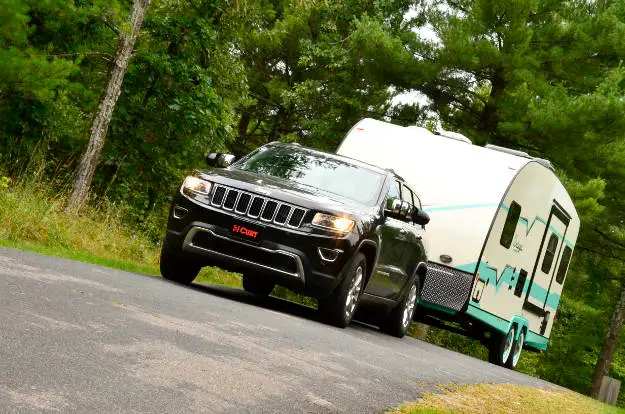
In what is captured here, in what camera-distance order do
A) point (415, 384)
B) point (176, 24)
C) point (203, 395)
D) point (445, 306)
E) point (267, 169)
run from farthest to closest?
point (176, 24) < point (445, 306) < point (267, 169) < point (415, 384) < point (203, 395)

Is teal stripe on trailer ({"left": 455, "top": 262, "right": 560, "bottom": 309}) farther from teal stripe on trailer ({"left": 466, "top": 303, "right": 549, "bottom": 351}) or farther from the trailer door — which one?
teal stripe on trailer ({"left": 466, "top": 303, "right": 549, "bottom": 351})

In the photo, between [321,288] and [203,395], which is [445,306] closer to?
[321,288]

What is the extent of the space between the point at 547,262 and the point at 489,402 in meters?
9.82

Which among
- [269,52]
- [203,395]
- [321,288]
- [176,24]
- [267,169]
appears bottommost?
[203,395]

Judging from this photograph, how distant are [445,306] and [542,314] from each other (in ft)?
14.7

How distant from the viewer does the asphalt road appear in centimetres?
526

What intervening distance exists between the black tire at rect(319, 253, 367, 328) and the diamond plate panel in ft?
10.6

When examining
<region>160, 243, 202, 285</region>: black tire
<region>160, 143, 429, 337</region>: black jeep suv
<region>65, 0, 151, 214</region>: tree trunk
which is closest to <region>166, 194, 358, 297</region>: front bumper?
<region>160, 143, 429, 337</region>: black jeep suv

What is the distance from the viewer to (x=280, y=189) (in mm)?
11398

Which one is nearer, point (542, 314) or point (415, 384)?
point (415, 384)

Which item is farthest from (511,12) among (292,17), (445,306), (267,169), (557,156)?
(267,169)

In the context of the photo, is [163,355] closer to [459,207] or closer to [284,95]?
[459,207]

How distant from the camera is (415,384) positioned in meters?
8.45

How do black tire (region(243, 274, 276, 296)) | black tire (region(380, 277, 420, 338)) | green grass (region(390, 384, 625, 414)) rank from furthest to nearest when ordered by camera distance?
1. black tire (region(243, 274, 276, 296))
2. black tire (region(380, 277, 420, 338))
3. green grass (region(390, 384, 625, 414))
